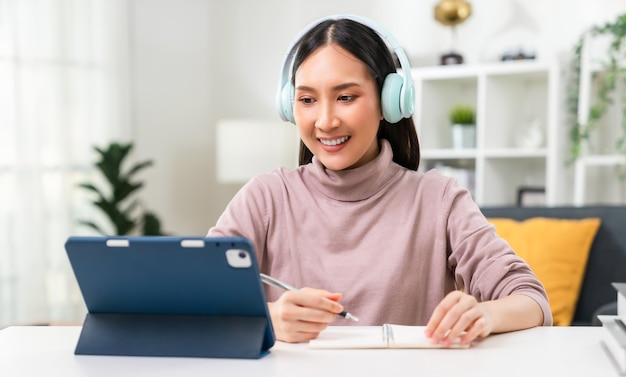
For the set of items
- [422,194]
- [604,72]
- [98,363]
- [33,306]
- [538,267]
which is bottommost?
[33,306]

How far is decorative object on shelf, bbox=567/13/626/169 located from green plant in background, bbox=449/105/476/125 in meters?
0.49

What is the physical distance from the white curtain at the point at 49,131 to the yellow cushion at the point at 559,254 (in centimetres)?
228

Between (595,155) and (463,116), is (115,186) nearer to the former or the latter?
(463,116)

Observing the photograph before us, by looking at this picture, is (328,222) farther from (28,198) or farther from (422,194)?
(28,198)

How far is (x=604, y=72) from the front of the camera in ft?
11.4

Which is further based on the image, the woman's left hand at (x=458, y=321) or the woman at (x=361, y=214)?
the woman at (x=361, y=214)

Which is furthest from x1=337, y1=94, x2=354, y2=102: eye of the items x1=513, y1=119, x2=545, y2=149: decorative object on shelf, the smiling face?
x1=513, y1=119, x2=545, y2=149: decorative object on shelf

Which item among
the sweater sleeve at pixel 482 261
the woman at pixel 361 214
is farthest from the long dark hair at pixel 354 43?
the sweater sleeve at pixel 482 261

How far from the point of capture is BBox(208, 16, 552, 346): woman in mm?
1305

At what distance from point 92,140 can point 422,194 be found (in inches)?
119

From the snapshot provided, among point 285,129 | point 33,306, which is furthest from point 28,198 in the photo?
point 285,129

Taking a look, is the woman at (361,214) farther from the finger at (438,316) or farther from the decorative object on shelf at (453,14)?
the decorative object on shelf at (453,14)

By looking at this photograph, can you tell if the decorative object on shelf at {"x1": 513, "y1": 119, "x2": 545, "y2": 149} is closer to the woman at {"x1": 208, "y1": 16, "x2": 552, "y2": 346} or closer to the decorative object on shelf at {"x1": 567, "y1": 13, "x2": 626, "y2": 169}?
the decorative object on shelf at {"x1": 567, "y1": 13, "x2": 626, "y2": 169}

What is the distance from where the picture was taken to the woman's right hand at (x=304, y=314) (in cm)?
95
